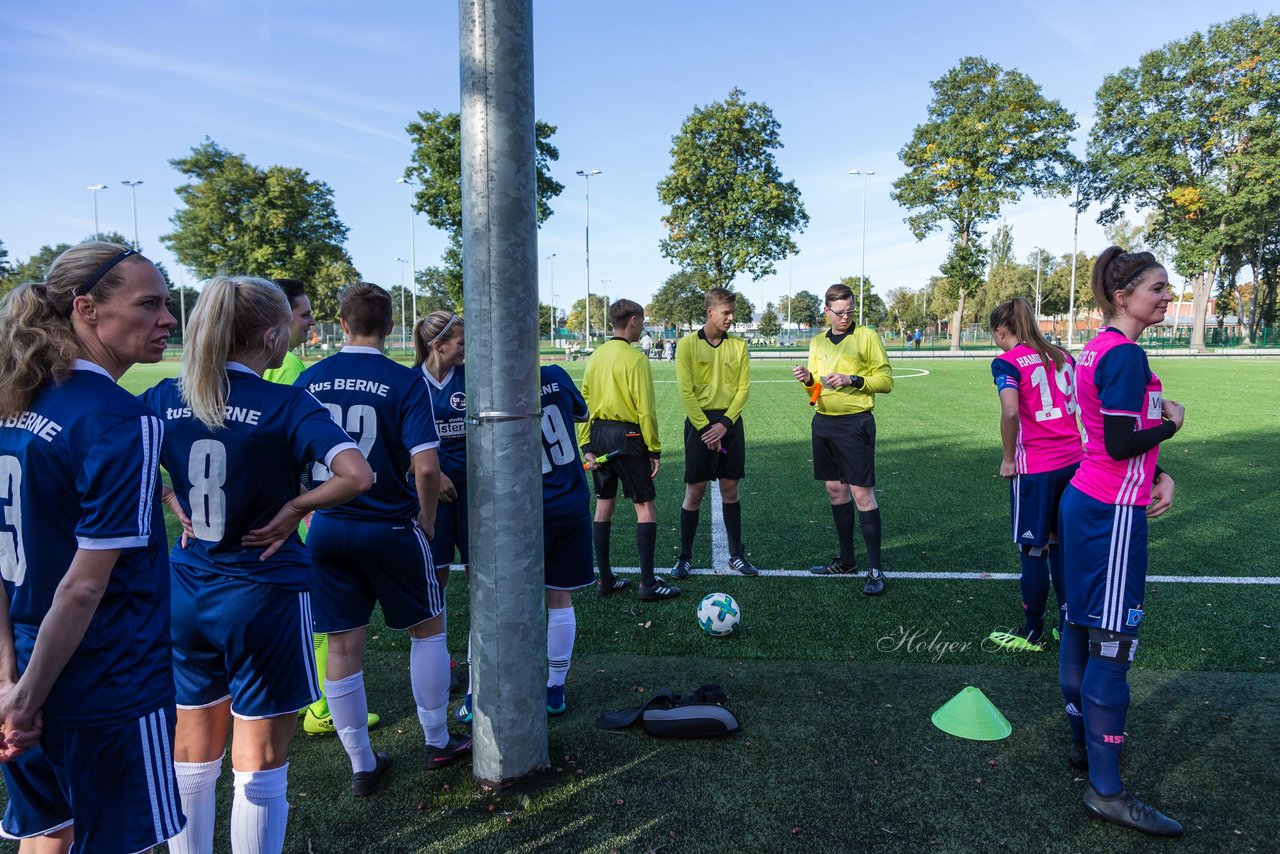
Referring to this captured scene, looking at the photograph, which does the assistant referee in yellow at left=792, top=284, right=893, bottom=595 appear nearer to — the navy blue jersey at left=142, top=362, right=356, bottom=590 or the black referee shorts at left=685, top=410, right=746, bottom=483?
the black referee shorts at left=685, top=410, right=746, bottom=483

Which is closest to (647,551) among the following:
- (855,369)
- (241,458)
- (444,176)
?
(855,369)

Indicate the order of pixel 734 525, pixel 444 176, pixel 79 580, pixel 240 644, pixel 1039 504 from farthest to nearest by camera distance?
1. pixel 444 176
2. pixel 734 525
3. pixel 1039 504
4. pixel 240 644
5. pixel 79 580

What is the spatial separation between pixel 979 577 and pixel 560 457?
3734mm

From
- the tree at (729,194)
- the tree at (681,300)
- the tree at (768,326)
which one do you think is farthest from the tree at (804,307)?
the tree at (729,194)

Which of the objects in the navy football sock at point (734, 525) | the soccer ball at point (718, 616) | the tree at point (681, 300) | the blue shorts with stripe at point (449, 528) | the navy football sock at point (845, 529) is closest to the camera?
the blue shorts with stripe at point (449, 528)

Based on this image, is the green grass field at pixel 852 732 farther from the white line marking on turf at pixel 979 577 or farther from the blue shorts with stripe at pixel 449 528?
the blue shorts with stripe at pixel 449 528

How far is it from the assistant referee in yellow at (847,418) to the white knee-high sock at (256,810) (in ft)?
13.9

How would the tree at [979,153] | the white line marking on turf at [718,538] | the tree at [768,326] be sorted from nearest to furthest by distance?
the white line marking on turf at [718,538], the tree at [979,153], the tree at [768,326]

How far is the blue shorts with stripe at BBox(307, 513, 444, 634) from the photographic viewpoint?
298 centimetres

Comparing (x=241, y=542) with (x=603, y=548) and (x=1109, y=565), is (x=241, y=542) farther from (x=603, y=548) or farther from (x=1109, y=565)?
(x=603, y=548)

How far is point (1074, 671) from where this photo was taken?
322 centimetres

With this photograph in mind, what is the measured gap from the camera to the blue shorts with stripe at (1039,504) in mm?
4270

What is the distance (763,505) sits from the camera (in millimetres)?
8258

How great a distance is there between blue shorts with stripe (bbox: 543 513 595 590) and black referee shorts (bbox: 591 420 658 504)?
1.63 m
